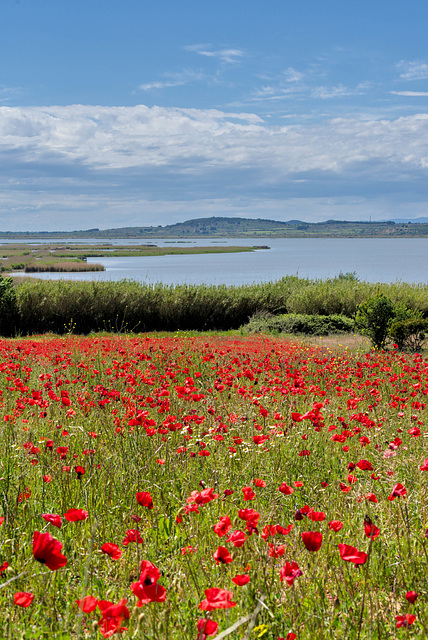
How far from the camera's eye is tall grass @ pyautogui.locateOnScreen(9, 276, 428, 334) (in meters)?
24.7

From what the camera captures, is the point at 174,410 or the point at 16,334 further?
the point at 16,334

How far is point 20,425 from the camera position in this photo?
4.88m

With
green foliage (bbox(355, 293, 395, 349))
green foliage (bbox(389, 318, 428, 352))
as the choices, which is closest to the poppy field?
green foliage (bbox(389, 318, 428, 352))

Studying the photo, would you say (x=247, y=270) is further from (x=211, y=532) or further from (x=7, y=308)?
(x=211, y=532)

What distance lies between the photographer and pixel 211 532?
120 inches

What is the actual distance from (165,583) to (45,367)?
647 centimetres

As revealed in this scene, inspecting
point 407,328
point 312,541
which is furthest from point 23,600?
point 407,328

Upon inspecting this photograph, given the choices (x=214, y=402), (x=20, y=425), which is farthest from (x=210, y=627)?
(x=214, y=402)

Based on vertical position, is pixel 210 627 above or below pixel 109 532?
above

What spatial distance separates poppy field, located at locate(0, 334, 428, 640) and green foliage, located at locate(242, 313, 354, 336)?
16061 millimetres

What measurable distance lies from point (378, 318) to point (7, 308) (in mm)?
16735

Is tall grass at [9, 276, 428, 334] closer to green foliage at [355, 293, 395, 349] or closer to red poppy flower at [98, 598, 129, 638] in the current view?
green foliage at [355, 293, 395, 349]

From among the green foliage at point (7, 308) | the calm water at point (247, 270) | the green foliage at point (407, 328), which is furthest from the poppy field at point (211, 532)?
the calm water at point (247, 270)

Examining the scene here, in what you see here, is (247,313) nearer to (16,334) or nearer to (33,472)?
(16,334)
